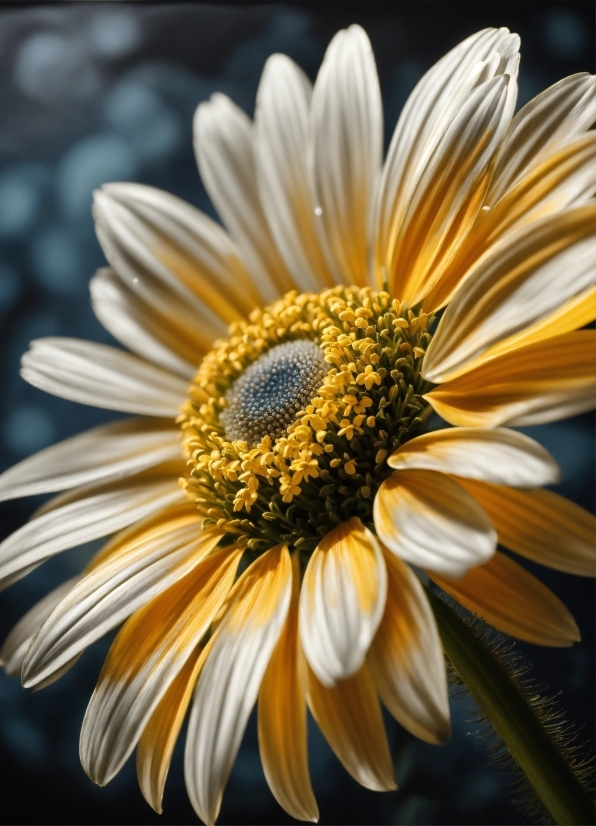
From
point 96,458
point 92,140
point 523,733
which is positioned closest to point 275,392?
point 96,458

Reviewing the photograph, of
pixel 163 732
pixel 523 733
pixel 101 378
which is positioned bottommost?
pixel 523 733

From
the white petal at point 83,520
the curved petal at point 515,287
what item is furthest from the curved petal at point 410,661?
the white petal at point 83,520

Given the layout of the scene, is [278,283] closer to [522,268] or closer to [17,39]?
[522,268]

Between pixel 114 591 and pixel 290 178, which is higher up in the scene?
pixel 290 178

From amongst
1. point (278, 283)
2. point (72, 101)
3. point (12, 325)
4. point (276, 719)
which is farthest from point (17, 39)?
point (276, 719)

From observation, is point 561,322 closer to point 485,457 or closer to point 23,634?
point 485,457

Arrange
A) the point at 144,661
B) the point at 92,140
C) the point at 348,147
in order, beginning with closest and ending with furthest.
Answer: the point at 144,661 < the point at 348,147 < the point at 92,140

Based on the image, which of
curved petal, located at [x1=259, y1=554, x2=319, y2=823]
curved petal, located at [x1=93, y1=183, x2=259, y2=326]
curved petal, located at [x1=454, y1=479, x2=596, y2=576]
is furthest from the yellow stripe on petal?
curved petal, located at [x1=93, y1=183, x2=259, y2=326]
